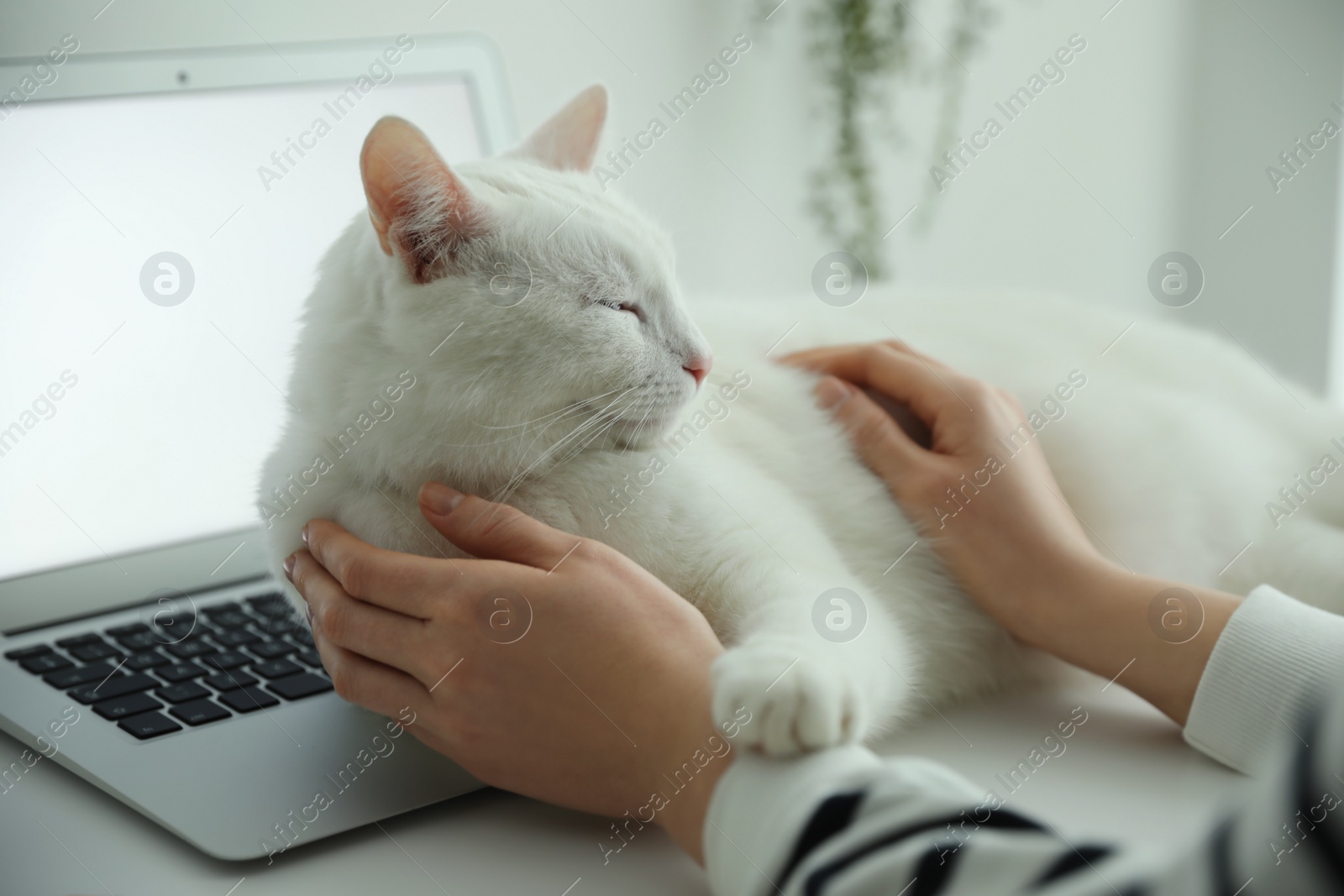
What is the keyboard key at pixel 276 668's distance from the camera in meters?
0.88

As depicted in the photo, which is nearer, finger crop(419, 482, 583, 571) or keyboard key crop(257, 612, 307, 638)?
finger crop(419, 482, 583, 571)

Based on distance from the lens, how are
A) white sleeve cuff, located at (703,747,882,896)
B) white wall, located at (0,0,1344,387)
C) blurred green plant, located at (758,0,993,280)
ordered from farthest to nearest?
1. blurred green plant, located at (758,0,993,280)
2. white wall, located at (0,0,1344,387)
3. white sleeve cuff, located at (703,747,882,896)

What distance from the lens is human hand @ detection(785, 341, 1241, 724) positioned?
82cm

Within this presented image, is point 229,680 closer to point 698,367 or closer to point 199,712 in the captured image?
point 199,712

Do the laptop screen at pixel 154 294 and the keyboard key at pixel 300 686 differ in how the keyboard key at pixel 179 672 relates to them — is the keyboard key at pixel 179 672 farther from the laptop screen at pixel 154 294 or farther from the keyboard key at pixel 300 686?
the laptop screen at pixel 154 294

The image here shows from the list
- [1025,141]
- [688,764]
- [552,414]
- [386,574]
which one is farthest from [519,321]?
[1025,141]

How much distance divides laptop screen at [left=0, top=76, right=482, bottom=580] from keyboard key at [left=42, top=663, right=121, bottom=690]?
181 millimetres

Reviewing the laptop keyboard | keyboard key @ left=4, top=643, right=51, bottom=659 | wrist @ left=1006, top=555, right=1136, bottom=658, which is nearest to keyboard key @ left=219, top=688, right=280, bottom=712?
the laptop keyboard

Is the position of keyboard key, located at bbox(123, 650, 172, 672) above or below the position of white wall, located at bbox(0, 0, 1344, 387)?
below

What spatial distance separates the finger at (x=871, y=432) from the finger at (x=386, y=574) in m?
0.49

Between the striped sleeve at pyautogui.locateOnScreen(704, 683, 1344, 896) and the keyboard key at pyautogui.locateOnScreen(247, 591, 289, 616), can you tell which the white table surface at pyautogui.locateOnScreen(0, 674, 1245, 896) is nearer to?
the striped sleeve at pyautogui.locateOnScreen(704, 683, 1344, 896)

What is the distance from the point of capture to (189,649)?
91cm

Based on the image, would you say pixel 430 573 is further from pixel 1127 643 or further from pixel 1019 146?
pixel 1019 146

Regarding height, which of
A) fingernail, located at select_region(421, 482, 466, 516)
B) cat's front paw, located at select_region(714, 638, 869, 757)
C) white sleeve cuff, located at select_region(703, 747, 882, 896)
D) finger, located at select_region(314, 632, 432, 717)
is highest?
cat's front paw, located at select_region(714, 638, 869, 757)
